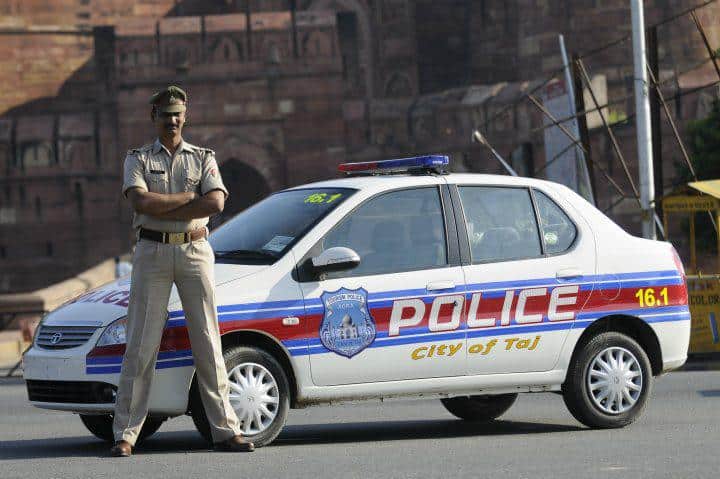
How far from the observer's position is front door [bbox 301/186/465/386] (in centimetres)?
868

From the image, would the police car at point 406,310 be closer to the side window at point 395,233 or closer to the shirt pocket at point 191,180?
the side window at point 395,233

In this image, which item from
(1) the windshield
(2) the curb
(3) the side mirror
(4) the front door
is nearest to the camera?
(3) the side mirror

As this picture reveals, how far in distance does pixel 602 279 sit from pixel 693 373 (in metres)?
5.56

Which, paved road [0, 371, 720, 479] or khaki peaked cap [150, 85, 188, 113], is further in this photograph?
khaki peaked cap [150, 85, 188, 113]

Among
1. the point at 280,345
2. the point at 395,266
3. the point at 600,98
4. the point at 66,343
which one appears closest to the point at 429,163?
the point at 395,266

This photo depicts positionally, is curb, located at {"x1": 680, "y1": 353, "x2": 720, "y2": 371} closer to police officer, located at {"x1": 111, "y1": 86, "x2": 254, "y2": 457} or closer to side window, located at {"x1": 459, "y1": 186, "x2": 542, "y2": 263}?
side window, located at {"x1": 459, "y1": 186, "x2": 542, "y2": 263}

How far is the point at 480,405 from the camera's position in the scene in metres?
10.2

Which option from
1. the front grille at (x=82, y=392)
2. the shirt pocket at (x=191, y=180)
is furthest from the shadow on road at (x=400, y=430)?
the shirt pocket at (x=191, y=180)

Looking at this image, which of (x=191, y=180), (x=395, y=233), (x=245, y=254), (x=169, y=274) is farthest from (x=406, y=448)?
(x=191, y=180)

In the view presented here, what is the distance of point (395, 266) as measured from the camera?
29.3 ft

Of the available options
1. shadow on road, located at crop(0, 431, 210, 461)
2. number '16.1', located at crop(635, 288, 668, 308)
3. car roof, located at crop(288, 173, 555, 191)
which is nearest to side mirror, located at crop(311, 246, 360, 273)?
car roof, located at crop(288, 173, 555, 191)

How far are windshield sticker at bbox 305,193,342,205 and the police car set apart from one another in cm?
1

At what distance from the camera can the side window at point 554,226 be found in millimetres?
9430

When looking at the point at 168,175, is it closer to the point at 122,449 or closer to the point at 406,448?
the point at 122,449
